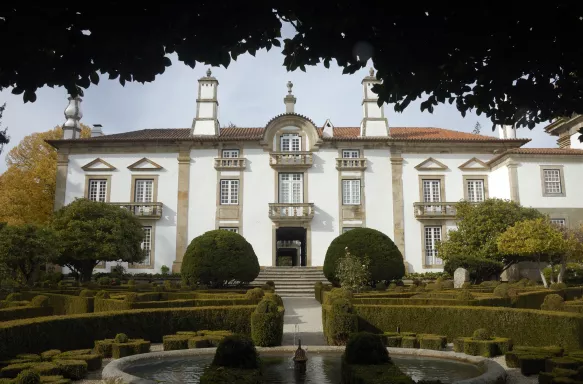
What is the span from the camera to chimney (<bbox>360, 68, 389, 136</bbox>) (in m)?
28.8

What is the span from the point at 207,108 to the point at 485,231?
51.6 feet

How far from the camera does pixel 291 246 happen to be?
141 feet

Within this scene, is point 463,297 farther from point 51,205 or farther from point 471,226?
point 51,205

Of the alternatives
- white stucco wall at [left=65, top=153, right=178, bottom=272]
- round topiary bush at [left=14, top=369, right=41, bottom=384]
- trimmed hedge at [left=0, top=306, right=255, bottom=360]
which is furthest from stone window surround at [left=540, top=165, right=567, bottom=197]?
round topiary bush at [left=14, top=369, right=41, bottom=384]

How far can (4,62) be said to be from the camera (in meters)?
4.38

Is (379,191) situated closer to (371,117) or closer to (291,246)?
(371,117)

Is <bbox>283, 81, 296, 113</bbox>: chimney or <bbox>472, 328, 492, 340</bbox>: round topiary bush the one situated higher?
<bbox>283, 81, 296, 113</bbox>: chimney

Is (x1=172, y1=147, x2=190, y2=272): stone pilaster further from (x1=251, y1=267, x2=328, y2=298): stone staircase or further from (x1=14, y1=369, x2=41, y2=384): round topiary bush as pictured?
(x1=14, y1=369, x2=41, y2=384): round topiary bush

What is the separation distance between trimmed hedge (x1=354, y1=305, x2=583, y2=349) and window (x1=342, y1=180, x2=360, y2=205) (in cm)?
1629

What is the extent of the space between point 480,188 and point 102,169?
2016 centimetres

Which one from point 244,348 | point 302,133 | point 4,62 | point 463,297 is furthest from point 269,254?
point 4,62

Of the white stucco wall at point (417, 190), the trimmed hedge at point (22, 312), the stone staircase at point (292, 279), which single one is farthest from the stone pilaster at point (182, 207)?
the trimmed hedge at point (22, 312)

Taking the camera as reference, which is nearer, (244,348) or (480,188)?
(244,348)

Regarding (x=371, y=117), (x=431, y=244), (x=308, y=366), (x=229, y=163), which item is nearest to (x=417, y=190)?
(x=431, y=244)
